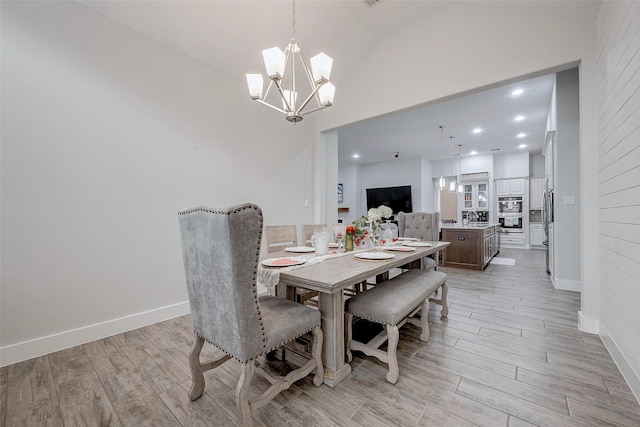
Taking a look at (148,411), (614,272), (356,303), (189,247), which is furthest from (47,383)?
(614,272)

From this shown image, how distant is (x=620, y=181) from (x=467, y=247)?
3.12m

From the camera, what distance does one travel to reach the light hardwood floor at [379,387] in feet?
4.21

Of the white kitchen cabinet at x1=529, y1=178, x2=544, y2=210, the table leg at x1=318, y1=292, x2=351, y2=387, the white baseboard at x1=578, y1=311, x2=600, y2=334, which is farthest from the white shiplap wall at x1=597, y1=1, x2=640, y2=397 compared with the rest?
the white kitchen cabinet at x1=529, y1=178, x2=544, y2=210

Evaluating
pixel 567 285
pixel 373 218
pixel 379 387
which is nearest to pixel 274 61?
pixel 373 218

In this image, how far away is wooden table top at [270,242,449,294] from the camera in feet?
4.20

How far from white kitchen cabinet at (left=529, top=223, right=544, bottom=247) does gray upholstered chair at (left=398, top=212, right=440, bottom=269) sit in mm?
5962

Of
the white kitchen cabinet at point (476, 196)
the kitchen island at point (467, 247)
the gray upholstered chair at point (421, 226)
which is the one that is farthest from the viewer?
the white kitchen cabinet at point (476, 196)

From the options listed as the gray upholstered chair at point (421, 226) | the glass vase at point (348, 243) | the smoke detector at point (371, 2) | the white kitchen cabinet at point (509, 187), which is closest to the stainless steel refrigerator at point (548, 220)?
the gray upholstered chair at point (421, 226)

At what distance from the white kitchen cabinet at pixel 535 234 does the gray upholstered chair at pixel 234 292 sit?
8590 mm

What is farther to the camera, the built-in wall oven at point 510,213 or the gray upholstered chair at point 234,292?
the built-in wall oven at point 510,213

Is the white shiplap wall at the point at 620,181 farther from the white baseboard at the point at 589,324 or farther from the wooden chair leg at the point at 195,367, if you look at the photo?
the wooden chair leg at the point at 195,367

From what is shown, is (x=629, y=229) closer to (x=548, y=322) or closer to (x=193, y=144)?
(x=548, y=322)

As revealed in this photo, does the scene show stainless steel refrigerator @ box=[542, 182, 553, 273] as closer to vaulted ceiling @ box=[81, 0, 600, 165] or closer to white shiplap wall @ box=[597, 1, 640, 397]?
vaulted ceiling @ box=[81, 0, 600, 165]

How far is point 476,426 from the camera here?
1.21 meters
